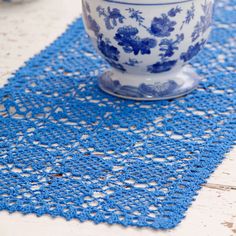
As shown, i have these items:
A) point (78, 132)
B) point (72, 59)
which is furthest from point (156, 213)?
point (72, 59)

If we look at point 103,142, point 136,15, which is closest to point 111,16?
point 136,15

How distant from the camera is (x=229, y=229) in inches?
28.7

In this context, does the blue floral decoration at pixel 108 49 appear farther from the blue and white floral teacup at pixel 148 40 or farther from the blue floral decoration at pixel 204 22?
the blue floral decoration at pixel 204 22

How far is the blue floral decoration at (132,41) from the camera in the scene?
946mm

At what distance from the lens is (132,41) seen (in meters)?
0.95

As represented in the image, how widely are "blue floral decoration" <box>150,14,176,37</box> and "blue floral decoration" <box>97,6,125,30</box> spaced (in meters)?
0.04

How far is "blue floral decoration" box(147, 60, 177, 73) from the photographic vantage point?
0.98 m

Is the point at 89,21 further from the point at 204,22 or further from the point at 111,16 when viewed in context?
the point at 204,22

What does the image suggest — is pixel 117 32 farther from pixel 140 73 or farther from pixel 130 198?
pixel 130 198

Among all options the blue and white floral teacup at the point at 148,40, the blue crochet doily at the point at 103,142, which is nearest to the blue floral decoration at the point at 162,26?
the blue and white floral teacup at the point at 148,40

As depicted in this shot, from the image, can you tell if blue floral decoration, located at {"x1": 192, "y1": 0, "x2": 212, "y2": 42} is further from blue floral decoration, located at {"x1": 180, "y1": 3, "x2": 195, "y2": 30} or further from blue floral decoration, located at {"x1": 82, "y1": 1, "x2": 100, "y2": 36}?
blue floral decoration, located at {"x1": 82, "y1": 1, "x2": 100, "y2": 36}

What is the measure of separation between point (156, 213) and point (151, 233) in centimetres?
3

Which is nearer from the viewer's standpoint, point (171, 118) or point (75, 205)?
point (75, 205)

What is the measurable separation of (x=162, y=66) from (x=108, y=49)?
8 centimetres
